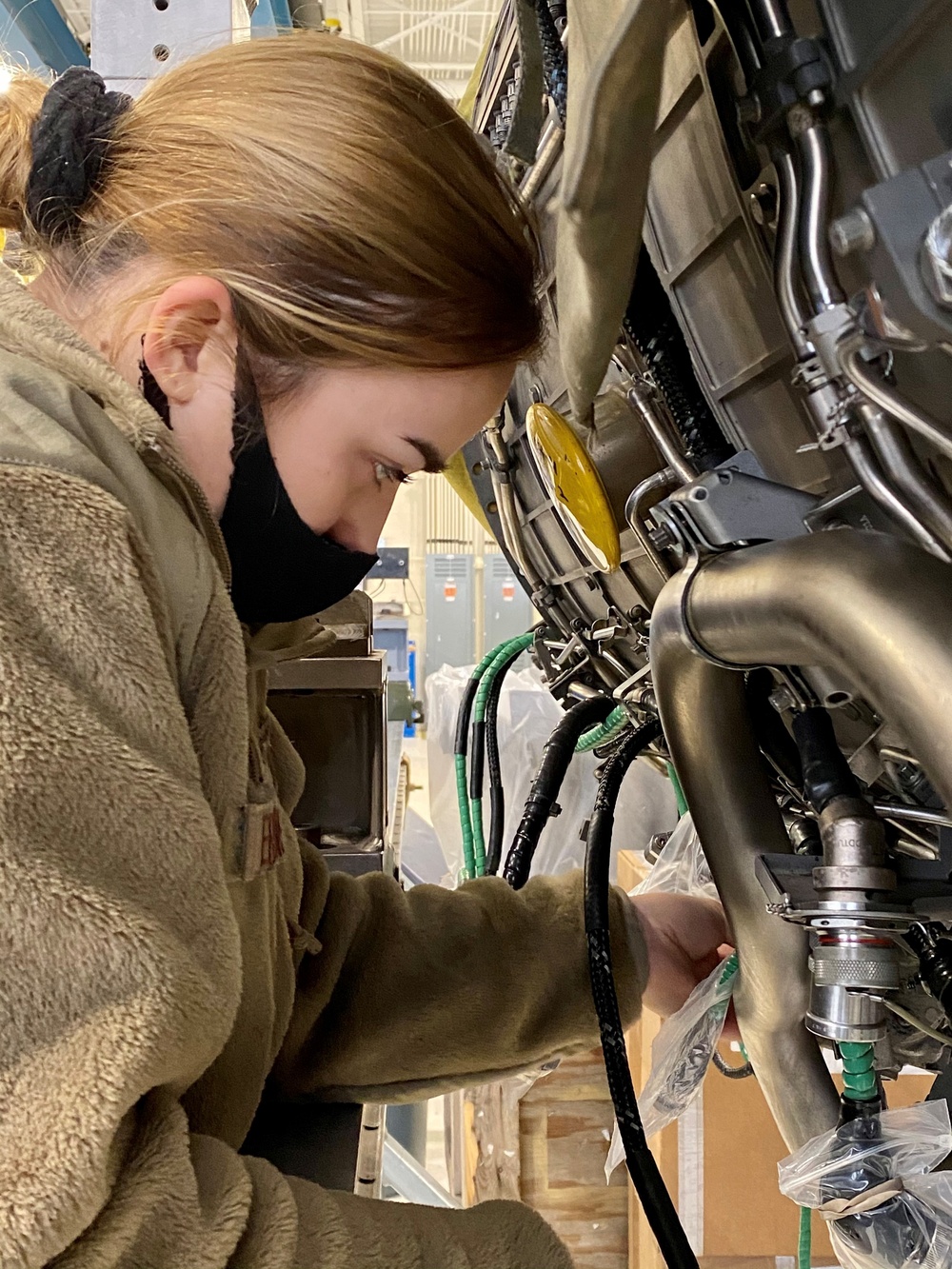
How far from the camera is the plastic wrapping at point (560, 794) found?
71.4 inches

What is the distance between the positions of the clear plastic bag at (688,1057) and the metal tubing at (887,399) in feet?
1.15

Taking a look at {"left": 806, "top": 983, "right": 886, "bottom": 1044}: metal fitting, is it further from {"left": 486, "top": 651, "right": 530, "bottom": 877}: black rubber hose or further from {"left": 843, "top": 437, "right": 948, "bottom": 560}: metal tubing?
{"left": 486, "top": 651, "right": 530, "bottom": 877}: black rubber hose

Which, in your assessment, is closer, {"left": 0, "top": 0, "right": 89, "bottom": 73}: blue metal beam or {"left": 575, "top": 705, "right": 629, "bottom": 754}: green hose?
{"left": 575, "top": 705, "right": 629, "bottom": 754}: green hose

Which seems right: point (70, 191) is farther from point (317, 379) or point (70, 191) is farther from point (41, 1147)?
point (41, 1147)

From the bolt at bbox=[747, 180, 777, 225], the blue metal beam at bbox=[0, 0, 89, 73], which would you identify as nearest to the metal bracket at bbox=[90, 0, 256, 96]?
the blue metal beam at bbox=[0, 0, 89, 73]

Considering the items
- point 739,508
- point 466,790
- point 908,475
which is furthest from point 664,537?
point 466,790

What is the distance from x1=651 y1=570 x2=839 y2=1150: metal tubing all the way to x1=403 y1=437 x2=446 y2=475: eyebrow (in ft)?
0.53

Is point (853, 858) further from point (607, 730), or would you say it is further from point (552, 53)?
point (607, 730)

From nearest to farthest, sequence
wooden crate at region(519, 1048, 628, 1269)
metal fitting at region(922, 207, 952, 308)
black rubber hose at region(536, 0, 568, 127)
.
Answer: metal fitting at region(922, 207, 952, 308) → black rubber hose at region(536, 0, 568, 127) → wooden crate at region(519, 1048, 628, 1269)

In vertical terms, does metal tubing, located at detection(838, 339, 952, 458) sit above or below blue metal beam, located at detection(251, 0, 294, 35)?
below

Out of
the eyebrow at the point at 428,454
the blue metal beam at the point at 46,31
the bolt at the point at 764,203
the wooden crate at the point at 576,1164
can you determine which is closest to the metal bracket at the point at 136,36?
the blue metal beam at the point at 46,31

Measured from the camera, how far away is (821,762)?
45 cm

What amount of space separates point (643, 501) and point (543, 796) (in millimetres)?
363

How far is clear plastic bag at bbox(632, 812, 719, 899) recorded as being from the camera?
3.66 feet
